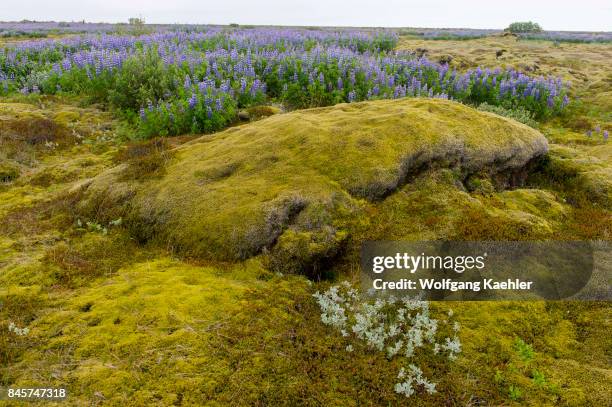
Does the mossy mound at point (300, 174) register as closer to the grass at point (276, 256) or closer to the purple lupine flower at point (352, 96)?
the grass at point (276, 256)

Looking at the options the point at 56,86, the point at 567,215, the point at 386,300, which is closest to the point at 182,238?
the point at 386,300

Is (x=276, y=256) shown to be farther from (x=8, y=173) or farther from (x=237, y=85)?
(x=237, y=85)

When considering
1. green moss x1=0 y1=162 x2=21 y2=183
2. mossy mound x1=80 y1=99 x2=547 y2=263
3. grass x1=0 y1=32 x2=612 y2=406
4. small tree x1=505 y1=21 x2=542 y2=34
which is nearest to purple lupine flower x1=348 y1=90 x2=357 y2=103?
grass x1=0 y1=32 x2=612 y2=406

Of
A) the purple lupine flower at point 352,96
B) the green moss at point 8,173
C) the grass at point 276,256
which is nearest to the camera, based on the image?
the grass at point 276,256

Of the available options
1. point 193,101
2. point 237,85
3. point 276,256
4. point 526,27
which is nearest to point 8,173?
point 193,101

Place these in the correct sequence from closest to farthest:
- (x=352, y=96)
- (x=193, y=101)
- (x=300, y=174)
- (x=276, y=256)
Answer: (x=276, y=256), (x=300, y=174), (x=193, y=101), (x=352, y=96)

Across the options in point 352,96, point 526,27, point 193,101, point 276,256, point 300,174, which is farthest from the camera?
point 526,27

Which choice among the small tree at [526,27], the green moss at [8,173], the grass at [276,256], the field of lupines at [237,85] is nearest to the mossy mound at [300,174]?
the grass at [276,256]

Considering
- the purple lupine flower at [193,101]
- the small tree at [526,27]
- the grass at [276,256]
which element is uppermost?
the small tree at [526,27]

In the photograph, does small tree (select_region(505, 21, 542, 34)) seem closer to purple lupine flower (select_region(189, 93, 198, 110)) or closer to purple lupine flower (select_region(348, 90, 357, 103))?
purple lupine flower (select_region(348, 90, 357, 103))
